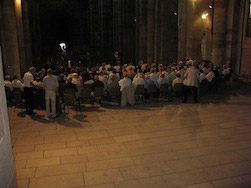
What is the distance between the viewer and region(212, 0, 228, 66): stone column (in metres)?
17.7

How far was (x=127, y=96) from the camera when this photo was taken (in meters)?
12.8

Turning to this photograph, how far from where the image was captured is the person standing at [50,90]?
10.7 m

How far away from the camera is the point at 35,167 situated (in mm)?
6980

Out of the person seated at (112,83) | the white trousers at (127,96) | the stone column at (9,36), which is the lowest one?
the white trousers at (127,96)

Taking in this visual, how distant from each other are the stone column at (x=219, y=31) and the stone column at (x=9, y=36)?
1221cm

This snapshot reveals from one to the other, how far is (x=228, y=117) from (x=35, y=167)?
6.82 metres

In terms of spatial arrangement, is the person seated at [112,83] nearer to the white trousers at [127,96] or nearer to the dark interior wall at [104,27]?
the white trousers at [127,96]

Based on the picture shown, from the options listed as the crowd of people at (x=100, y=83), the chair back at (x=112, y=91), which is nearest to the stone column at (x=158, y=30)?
the crowd of people at (x=100, y=83)

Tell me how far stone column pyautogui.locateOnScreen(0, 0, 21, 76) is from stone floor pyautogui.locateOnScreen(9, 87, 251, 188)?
7.16 metres

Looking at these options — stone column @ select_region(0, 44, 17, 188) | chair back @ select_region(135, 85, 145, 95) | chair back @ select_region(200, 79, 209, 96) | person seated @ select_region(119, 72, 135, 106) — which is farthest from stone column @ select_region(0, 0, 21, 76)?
stone column @ select_region(0, 44, 17, 188)

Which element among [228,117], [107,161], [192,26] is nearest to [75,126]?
[107,161]

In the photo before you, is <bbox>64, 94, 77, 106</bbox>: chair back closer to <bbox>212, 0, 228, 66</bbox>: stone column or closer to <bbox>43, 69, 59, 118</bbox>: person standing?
<bbox>43, 69, 59, 118</bbox>: person standing

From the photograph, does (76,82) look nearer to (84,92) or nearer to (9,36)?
(84,92)

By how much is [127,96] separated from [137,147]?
192 inches
